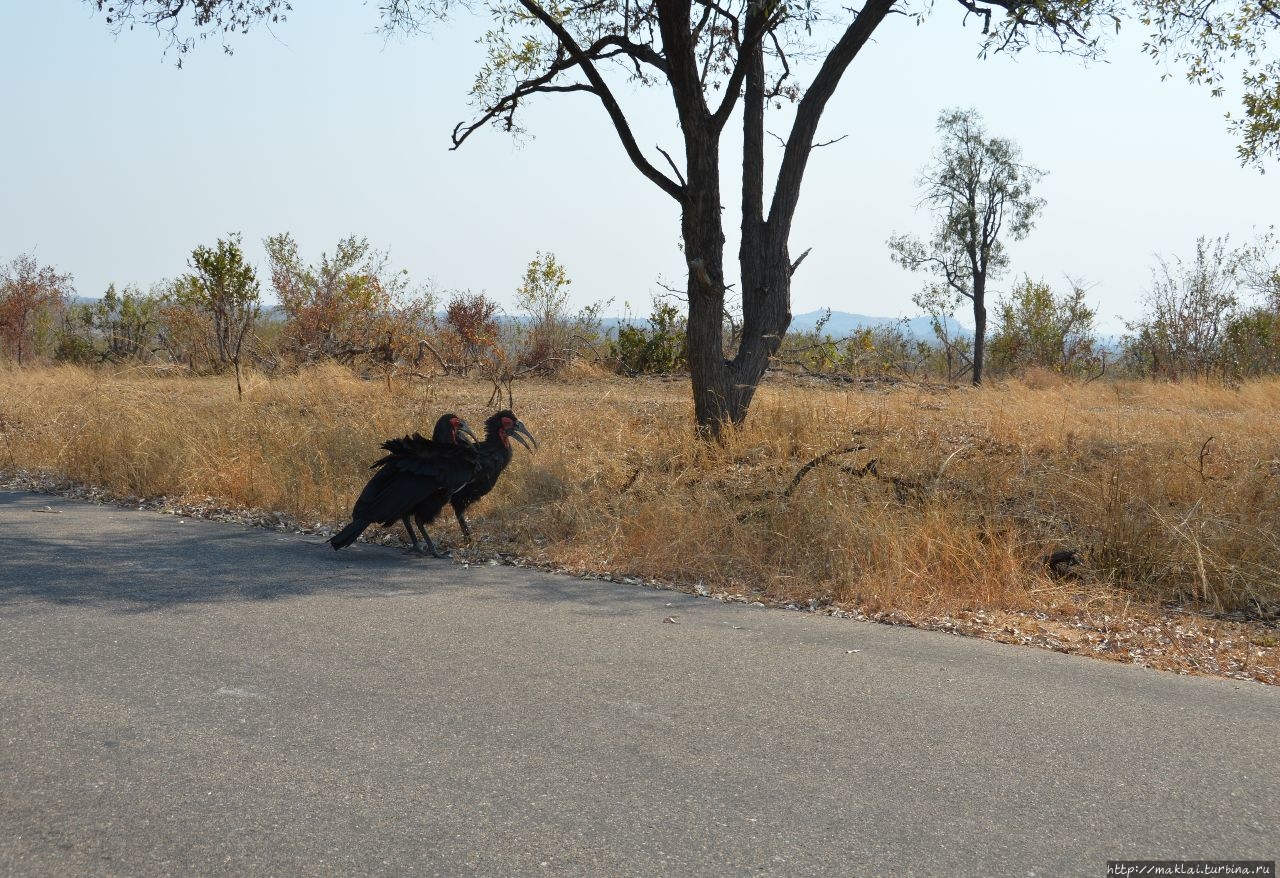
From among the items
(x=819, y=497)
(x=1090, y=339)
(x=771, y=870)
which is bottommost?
(x=771, y=870)

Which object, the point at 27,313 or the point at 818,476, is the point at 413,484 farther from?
the point at 27,313

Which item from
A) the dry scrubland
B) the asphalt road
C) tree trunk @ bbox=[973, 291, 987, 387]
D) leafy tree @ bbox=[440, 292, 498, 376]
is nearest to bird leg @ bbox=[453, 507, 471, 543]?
the dry scrubland

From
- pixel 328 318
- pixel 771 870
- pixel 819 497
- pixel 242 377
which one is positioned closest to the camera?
pixel 771 870

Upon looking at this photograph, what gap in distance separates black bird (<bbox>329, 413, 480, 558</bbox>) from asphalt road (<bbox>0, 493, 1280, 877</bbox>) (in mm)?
1326

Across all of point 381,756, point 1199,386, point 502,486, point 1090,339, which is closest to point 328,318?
point 502,486

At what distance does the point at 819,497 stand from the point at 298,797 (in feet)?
16.9

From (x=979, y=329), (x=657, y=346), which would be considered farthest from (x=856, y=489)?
(x=979, y=329)

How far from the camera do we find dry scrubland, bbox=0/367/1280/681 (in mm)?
6672

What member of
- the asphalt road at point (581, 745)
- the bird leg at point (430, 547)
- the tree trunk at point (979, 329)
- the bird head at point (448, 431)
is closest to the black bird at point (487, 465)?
the bird head at point (448, 431)

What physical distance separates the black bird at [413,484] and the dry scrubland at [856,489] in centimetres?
65

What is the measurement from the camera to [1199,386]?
15828mm

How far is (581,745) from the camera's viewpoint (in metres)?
4.12

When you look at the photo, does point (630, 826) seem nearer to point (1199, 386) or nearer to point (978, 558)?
point (978, 558)

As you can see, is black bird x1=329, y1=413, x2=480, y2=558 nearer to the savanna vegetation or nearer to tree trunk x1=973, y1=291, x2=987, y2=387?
the savanna vegetation
